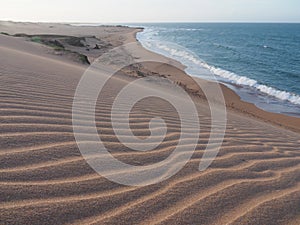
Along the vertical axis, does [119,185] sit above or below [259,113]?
above

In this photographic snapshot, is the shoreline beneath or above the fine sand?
beneath

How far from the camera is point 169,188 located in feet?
7.22

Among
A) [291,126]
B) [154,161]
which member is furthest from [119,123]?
[291,126]

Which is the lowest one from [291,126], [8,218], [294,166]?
[291,126]

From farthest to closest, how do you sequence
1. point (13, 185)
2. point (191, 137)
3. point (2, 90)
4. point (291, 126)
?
point (291, 126) → point (2, 90) → point (191, 137) → point (13, 185)

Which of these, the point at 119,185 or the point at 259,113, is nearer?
the point at 119,185

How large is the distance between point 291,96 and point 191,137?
403 inches

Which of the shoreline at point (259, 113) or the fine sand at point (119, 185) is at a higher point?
Answer: the fine sand at point (119, 185)

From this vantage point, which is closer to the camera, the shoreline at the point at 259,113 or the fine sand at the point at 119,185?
the fine sand at the point at 119,185

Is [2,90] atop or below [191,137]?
atop

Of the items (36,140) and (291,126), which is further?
(291,126)

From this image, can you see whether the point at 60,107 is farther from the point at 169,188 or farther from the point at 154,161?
the point at 169,188

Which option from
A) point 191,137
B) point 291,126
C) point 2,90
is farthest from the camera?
point 291,126

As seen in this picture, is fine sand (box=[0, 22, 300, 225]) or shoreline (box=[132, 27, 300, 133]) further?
shoreline (box=[132, 27, 300, 133])
